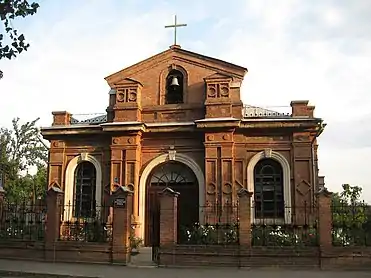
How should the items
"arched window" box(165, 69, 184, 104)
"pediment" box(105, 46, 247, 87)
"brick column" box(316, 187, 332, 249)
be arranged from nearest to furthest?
"brick column" box(316, 187, 332, 249), "pediment" box(105, 46, 247, 87), "arched window" box(165, 69, 184, 104)

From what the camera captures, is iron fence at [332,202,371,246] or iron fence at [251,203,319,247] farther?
iron fence at [251,203,319,247]

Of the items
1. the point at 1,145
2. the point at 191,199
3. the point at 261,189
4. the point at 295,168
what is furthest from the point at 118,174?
the point at 1,145

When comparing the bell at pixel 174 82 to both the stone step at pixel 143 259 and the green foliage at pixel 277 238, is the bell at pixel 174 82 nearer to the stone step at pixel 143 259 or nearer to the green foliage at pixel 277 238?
the stone step at pixel 143 259

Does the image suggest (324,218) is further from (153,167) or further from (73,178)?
(73,178)

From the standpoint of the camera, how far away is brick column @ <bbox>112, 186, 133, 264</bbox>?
14.5 m

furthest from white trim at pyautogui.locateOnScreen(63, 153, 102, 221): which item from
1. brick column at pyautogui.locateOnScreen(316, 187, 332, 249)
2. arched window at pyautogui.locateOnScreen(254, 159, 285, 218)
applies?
brick column at pyautogui.locateOnScreen(316, 187, 332, 249)

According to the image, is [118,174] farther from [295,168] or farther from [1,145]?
[1,145]

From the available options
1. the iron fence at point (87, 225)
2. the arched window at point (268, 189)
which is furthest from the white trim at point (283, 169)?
the iron fence at point (87, 225)

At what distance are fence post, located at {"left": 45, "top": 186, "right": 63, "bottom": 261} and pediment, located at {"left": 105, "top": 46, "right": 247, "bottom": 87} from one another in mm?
6800

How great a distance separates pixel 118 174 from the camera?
777 inches

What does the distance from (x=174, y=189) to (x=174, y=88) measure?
4.45 metres

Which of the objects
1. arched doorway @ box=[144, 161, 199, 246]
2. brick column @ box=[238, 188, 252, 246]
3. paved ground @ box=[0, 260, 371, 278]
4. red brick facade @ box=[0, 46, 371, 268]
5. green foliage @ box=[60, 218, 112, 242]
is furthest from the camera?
arched doorway @ box=[144, 161, 199, 246]

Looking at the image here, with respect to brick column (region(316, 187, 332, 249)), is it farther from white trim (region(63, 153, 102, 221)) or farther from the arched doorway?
white trim (region(63, 153, 102, 221))

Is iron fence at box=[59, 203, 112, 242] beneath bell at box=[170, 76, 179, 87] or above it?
beneath
